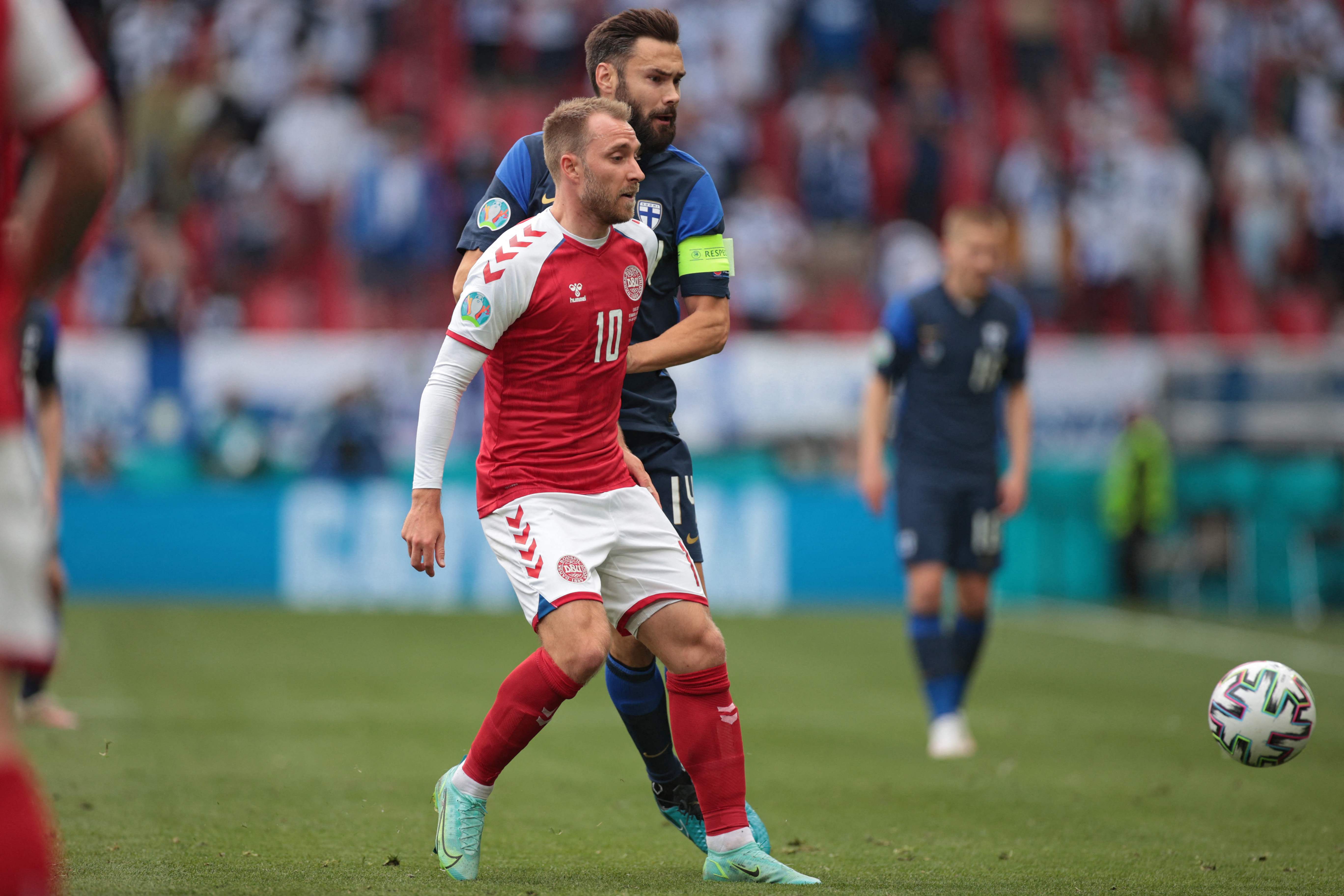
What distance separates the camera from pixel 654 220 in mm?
4711

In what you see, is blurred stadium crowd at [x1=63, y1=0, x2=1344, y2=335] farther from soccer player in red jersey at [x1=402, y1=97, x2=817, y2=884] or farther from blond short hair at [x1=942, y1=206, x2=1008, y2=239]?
soccer player in red jersey at [x1=402, y1=97, x2=817, y2=884]

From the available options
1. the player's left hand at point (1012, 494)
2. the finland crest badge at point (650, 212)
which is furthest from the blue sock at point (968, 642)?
the finland crest badge at point (650, 212)

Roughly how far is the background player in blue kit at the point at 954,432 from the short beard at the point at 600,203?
3.71 metres

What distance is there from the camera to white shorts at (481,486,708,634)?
4.25m

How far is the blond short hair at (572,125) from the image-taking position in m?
4.22

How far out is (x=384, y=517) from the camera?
51.0ft

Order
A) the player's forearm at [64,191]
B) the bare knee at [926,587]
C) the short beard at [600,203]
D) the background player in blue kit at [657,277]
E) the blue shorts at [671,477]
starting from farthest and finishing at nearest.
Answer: the bare knee at [926,587] < the blue shorts at [671,477] < the background player in blue kit at [657,277] < the short beard at [600,203] < the player's forearm at [64,191]

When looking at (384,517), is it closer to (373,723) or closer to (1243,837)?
(373,723)

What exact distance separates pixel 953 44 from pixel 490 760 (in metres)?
19.1

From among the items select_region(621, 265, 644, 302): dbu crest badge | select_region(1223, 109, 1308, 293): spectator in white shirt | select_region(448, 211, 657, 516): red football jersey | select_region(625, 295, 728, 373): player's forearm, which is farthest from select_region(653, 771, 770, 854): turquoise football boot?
select_region(1223, 109, 1308, 293): spectator in white shirt

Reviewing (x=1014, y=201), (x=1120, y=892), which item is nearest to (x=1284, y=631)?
(x=1014, y=201)

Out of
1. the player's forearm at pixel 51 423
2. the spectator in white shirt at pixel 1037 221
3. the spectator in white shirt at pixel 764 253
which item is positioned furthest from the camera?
the spectator in white shirt at pixel 1037 221

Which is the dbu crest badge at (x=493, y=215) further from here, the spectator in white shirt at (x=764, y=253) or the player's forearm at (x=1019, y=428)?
the spectator in white shirt at (x=764, y=253)

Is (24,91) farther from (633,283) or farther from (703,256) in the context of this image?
(703,256)
